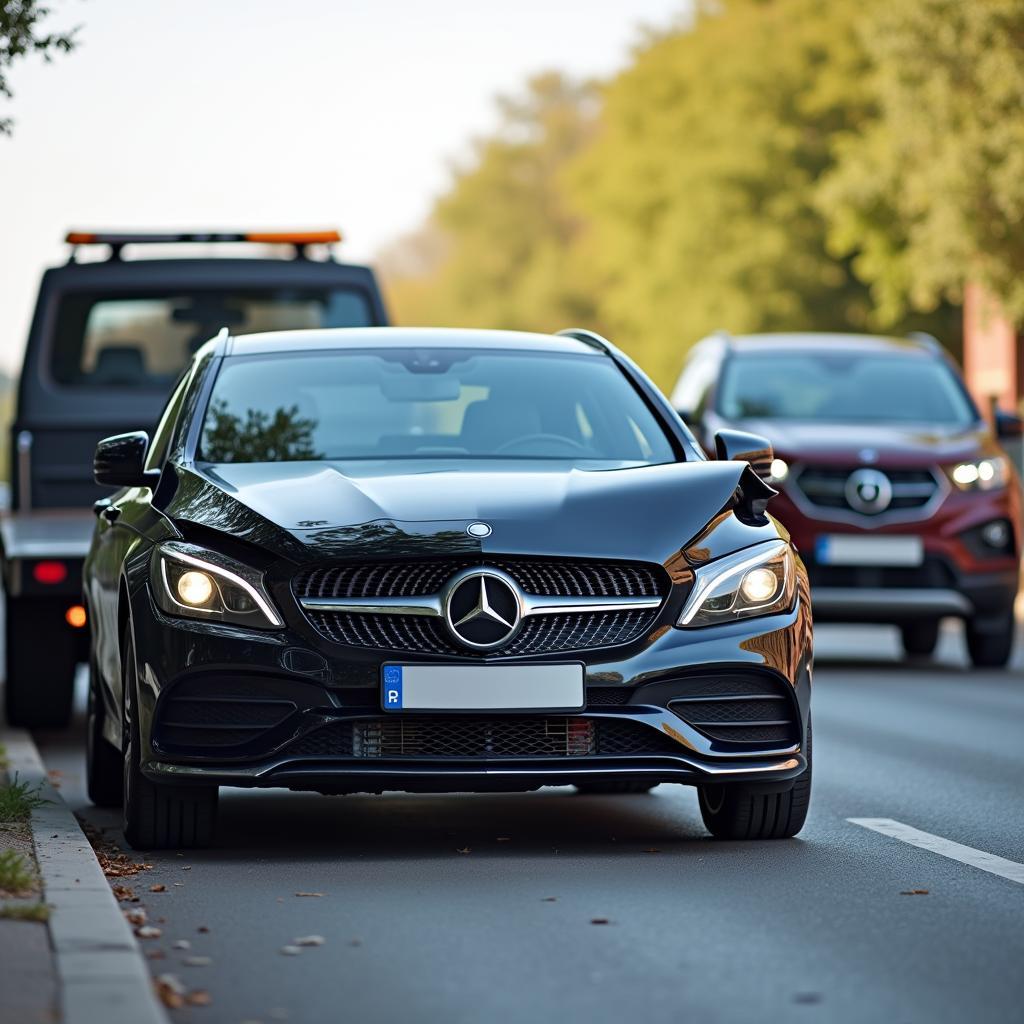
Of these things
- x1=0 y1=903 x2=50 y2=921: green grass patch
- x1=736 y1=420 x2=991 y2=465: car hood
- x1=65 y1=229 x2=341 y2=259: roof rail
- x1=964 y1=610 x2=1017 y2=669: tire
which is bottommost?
x1=964 y1=610 x2=1017 y2=669: tire

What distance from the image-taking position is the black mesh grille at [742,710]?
7.95 meters

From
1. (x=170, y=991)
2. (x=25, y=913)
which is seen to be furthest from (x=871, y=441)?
(x=170, y=991)

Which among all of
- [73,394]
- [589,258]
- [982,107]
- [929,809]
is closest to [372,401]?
[929,809]

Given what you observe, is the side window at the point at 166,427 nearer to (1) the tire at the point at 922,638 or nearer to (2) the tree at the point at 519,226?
(1) the tire at the point at 922,638

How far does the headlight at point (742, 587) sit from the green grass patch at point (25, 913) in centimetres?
224

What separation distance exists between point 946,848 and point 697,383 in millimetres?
11673

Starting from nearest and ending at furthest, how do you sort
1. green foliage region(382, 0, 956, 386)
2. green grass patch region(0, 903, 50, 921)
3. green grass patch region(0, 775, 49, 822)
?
green grass patch region(0, 903, 50, 921), green grass patch region(0, 775, 49, 822), green foliage region(382, 0, 956, 386)

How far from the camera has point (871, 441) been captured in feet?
58.5

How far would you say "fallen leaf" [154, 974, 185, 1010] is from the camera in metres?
5.76

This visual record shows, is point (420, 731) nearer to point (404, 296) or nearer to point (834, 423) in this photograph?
point (834, 423)

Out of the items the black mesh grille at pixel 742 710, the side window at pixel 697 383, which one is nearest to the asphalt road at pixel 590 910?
the black mesh grille at pixel 742 710

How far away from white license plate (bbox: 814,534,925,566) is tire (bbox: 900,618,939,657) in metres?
2.72

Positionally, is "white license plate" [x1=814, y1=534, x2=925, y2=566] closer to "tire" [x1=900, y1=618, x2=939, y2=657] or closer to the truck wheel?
"tire" [x1=900, y1=618, x2=939, y2=657]

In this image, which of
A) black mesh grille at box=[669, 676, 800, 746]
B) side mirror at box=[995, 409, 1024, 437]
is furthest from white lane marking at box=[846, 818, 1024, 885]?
side mirror at box=[995, 409, 1024, 437]
